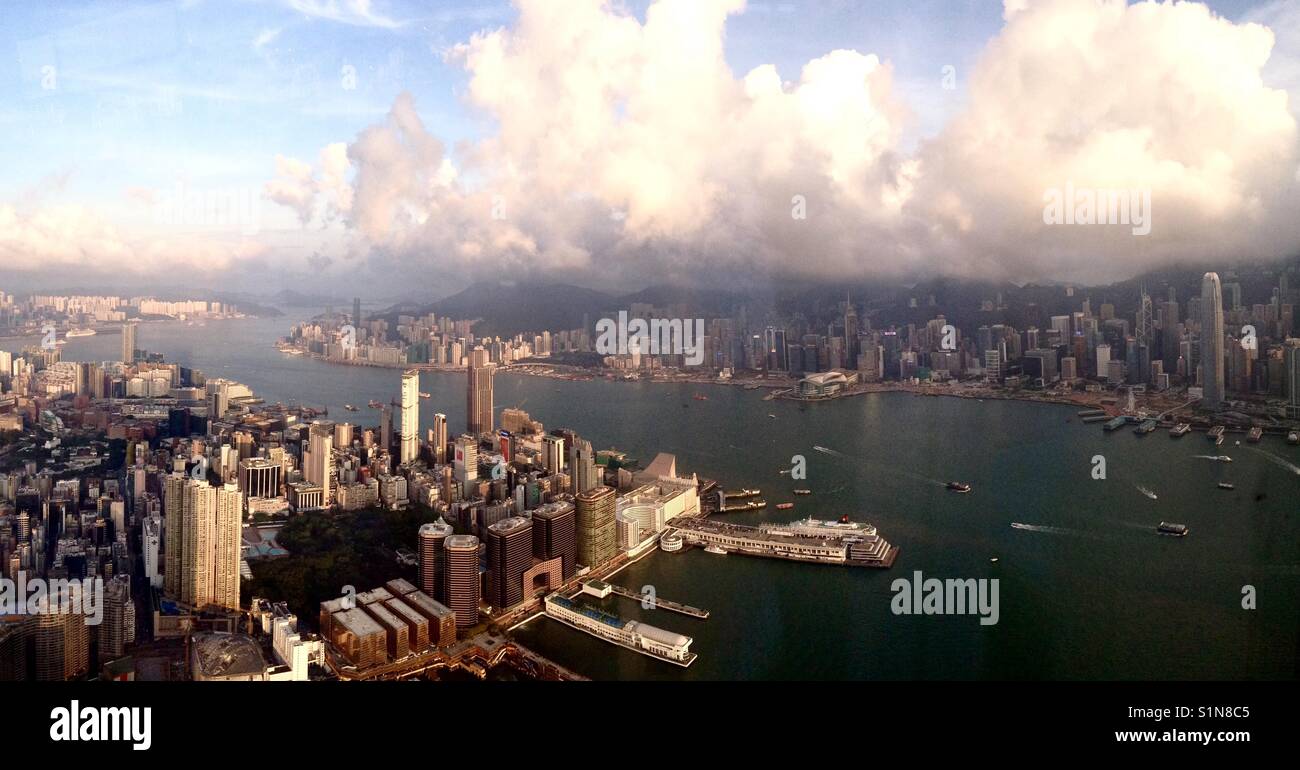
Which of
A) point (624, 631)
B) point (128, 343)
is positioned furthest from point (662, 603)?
point (128, 343)

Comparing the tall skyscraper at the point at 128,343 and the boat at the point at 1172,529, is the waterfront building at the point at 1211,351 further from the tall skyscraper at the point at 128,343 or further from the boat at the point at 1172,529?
the tall skyscraper at the point at 128,343

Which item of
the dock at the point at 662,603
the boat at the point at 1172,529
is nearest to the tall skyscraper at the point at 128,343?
the dock at the point at 662,603

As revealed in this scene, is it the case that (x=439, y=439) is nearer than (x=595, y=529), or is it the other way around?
(x=595, y=529)

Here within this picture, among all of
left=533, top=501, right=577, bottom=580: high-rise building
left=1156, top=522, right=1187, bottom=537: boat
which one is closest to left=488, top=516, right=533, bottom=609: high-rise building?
left=533, top=501, right=577, bottom=580: high-rise building

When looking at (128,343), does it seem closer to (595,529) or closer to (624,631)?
(595,529)

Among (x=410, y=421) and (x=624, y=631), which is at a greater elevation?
(x=410, y=421)
